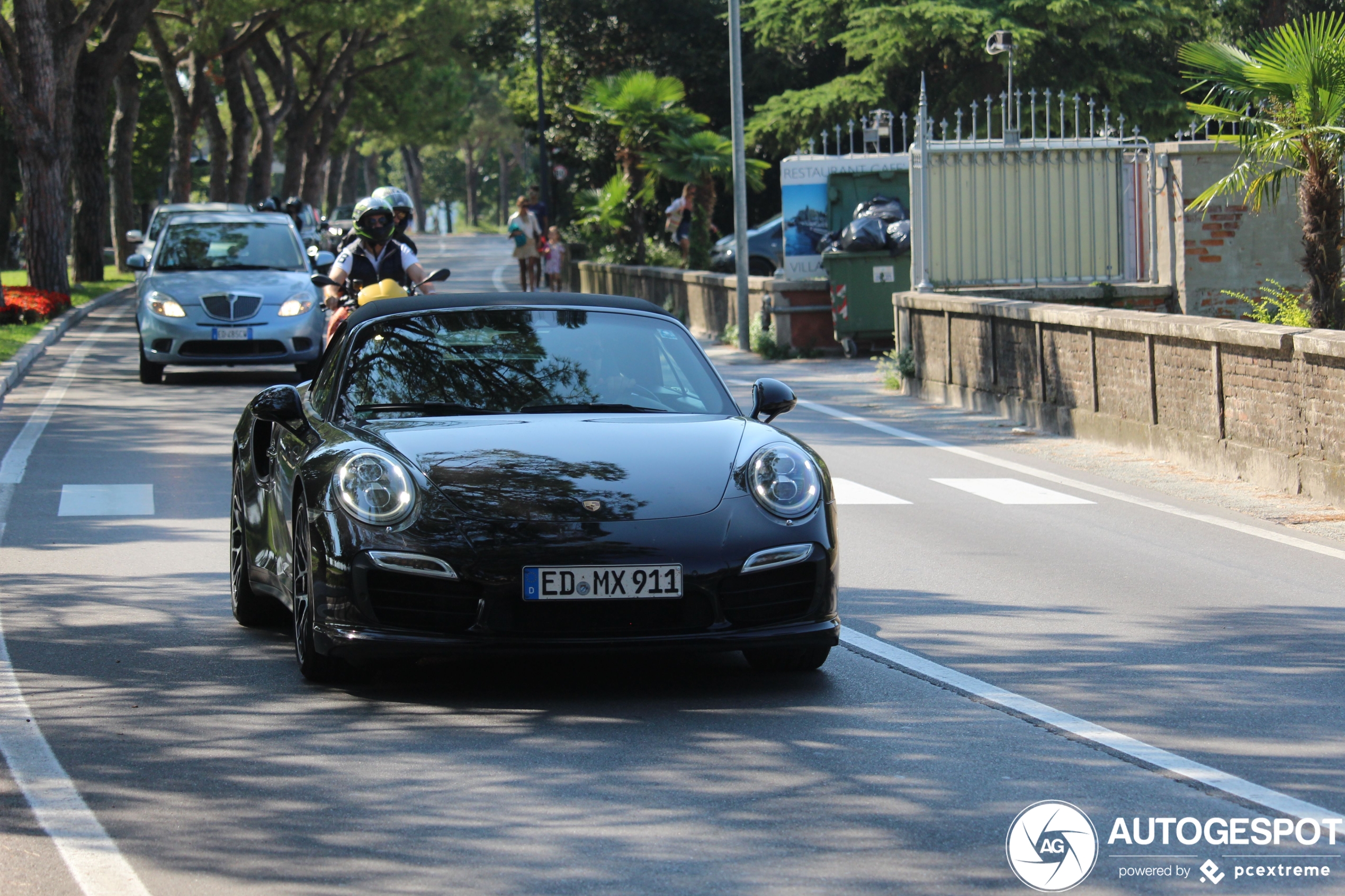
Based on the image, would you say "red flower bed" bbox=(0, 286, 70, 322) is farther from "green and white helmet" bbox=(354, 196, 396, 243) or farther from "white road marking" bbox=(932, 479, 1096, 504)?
"white road marking" bbox=(932, 479, 1096, 504)

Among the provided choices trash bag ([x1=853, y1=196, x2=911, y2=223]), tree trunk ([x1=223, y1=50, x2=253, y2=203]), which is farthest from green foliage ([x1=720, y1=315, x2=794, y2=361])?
tree trunk ([x1=223, y1=50, x2=253, y2=203])

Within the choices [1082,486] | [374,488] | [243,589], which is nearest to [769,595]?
[374,488]

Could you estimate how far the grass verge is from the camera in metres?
22.6

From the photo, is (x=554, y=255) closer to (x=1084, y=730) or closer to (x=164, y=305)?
(x=164, y=305)

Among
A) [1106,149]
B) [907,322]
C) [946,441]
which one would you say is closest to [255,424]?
[946,441]

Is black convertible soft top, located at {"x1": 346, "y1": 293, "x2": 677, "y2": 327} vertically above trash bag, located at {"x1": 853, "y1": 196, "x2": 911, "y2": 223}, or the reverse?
trash bag, located at {"x1": 853, "y1": 196, "x2": 911, "y2": 223}

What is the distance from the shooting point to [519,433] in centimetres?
668

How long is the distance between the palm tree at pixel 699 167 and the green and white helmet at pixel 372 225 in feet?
65.2

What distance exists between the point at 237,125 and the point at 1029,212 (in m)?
32.9

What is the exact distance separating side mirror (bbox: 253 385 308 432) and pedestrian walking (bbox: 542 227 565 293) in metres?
28.8

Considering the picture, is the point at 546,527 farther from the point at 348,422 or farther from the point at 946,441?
the point at 946,441

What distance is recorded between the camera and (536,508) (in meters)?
6.13

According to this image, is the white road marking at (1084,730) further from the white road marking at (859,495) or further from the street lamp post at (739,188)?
the street lamp post at (739,188)

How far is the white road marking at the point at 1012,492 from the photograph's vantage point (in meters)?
12.1
